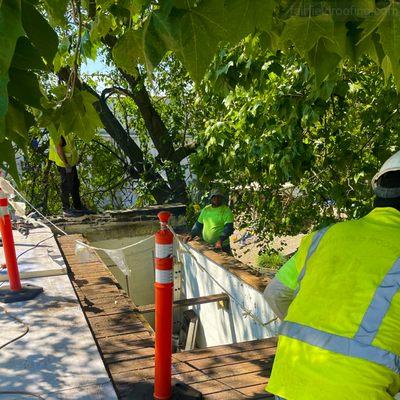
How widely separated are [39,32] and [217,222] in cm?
622

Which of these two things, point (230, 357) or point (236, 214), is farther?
point (236, 214)

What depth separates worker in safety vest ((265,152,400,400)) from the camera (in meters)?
1.40

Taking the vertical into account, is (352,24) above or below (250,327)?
above

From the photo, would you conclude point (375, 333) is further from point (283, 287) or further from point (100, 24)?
point (100, 24)

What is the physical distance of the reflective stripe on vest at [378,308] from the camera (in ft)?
4.57

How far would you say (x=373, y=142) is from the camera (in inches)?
214

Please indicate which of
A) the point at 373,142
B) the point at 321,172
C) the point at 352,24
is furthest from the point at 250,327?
the point at 352,24

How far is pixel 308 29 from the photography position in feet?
4.01

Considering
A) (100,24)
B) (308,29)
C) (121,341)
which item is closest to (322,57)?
(308,29)

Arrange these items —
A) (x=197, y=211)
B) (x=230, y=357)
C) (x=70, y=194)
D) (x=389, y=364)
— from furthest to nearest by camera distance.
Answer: (x=70, y=194) < (x=197, y=211) < (x=230, y=357) < (x=389, y=364)

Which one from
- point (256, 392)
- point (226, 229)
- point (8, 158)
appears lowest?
point (256, 392)

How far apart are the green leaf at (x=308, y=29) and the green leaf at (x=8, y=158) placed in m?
0.82

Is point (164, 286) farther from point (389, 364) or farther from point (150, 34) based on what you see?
point (150, 34)

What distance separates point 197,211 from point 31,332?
17.8ft
